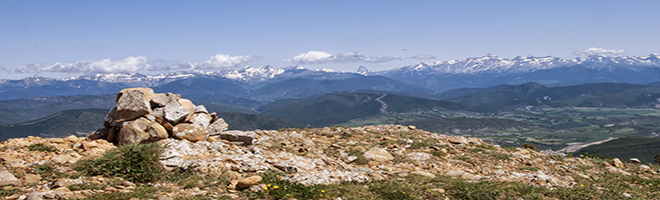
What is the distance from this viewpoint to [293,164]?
576 inches

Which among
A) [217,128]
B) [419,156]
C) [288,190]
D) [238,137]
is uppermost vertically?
[217,128]

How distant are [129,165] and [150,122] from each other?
6647mm

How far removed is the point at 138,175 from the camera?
12.5m

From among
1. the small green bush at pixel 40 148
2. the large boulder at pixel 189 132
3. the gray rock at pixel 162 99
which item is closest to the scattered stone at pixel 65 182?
the small green bush at pixel 40 148

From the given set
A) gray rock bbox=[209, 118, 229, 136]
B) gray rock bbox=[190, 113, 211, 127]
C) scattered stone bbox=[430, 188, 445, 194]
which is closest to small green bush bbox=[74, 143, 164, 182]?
gray rock bbox=[209, 118, 229, 136]

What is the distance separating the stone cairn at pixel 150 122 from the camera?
18297 millimetres

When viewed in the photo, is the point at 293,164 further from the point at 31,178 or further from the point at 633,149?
the point at 633,149

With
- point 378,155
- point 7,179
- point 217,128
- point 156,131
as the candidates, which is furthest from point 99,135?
point 378,155

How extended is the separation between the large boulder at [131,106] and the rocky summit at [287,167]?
0.05 meters

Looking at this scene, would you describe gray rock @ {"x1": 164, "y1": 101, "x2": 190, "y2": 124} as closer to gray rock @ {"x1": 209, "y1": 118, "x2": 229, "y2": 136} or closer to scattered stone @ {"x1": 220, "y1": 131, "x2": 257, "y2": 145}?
gray rock @ {"x1": 209, "y1": 118, "x2": 229, "y2": 136}

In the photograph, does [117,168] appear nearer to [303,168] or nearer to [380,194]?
[303,168]

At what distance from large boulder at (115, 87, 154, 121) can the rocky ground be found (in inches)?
81.7

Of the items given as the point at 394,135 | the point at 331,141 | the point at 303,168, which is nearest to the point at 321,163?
the point at 303,168

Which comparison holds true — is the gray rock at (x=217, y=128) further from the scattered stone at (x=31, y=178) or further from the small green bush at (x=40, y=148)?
the scattered stone at (x=31, y=178)
